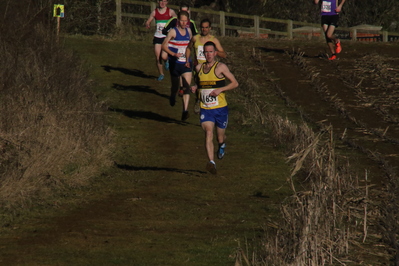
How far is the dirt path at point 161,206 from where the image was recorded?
26.9 ft

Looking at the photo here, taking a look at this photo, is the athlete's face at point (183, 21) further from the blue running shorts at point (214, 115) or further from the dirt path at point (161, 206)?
the blue running shorts at point (214, 115)

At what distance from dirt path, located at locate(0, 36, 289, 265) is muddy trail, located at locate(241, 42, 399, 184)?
5.39 ft

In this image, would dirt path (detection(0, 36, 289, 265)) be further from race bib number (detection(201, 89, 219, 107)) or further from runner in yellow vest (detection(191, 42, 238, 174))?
race bib number (detection(201, 89, 219, 107))

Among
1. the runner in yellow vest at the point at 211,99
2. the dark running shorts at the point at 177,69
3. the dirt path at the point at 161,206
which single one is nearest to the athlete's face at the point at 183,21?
the dark running shorts at the point at 177,69

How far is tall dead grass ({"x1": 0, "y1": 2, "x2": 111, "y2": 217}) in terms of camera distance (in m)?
10.7

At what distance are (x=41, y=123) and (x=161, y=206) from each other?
8.53 ft

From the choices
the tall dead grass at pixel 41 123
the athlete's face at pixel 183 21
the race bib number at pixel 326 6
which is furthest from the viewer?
the race bib number at pixel 326 6

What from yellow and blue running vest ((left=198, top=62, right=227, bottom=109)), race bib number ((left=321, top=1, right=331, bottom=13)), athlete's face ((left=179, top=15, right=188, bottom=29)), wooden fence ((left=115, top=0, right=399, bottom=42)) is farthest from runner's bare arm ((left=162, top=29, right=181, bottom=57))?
wooden fence ((left=115, top=0, right=399, bottom=42))

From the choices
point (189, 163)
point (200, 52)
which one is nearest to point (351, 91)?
point (200, 52)

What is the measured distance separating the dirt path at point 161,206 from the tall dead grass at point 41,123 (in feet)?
1.40

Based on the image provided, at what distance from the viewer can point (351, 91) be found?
790 inches

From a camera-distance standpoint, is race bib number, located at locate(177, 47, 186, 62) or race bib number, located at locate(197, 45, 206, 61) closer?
race bib number, located at locate(197, 45, 206, 61)

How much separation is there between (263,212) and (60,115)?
4370mm

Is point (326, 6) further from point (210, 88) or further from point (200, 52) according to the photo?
point (210, 88)
